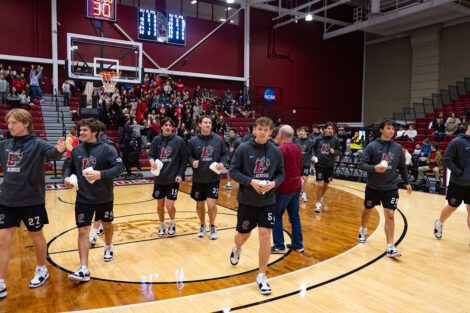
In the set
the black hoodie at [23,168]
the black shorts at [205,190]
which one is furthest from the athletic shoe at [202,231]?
the black hoodie at [23,168]

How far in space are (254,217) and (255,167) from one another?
21.9 inches

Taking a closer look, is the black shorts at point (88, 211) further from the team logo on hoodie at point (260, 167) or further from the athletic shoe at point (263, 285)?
the athletic shoe at point (263, 285)

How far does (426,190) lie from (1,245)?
10869mm

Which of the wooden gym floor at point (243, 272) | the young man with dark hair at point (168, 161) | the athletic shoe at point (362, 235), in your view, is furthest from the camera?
the athletic shoe at point (362, 235)

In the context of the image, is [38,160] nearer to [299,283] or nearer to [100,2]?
[299,283]

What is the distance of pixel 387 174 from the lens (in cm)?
483

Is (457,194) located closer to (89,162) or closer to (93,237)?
(89,162)

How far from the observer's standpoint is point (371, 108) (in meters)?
25.5

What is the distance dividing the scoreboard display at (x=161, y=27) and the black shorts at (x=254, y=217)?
17435 millimetres

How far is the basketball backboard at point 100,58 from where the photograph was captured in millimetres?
13602

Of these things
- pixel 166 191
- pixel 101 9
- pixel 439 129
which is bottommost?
pixel 166 191

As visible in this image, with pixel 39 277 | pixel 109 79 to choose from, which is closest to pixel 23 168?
pixel 39 277

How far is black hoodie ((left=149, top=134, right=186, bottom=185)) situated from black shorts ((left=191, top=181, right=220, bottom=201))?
32cm

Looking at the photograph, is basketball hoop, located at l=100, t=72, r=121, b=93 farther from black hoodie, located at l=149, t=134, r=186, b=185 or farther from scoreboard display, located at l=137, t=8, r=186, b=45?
black hoodie, located at l=149, t=134, r=186, b=185
